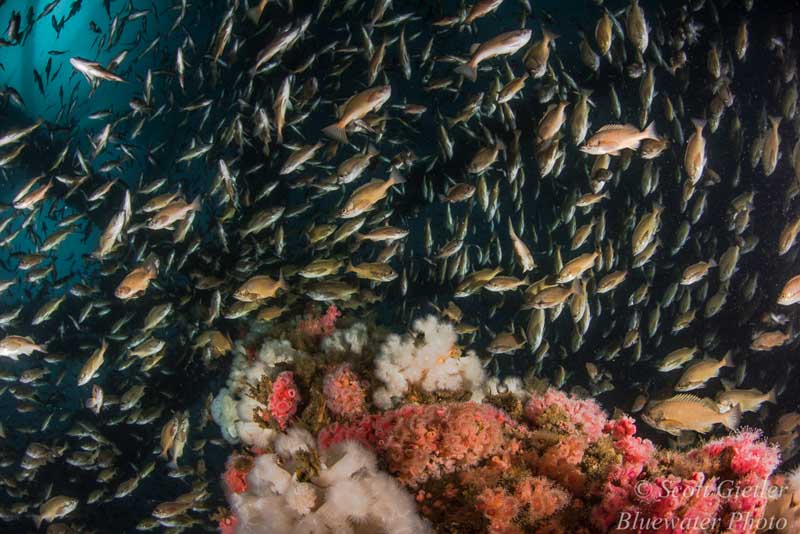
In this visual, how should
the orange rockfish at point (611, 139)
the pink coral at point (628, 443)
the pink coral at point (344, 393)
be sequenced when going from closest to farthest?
the pink coral at point (628, 443) → the pink coral at point (344, 393) → the orange rockfish at point (611, 139)

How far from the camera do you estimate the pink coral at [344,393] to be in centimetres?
468

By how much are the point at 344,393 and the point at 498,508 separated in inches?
86.3

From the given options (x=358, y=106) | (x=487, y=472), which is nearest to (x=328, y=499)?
(x=487, y=472)

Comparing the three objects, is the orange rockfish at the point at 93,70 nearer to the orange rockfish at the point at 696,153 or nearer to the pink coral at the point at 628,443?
the pink coral at the point at 628,443

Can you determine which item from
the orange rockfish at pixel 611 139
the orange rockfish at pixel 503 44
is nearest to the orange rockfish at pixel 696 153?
the orange rockfish at pixel 611 139

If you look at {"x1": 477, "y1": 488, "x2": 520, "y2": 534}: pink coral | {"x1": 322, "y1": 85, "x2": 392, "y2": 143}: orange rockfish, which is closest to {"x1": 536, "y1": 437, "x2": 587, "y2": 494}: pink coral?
{"x1": 477, "y1": 488, "x2": 520, "y2": 534}: pink coral

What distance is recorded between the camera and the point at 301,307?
7996 millimetres

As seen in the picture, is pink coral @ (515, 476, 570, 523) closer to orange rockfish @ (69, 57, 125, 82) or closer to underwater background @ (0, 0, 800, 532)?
underwater background @ (0, 0, 800, 532)

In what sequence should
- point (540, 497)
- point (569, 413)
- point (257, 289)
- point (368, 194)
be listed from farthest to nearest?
point (257, 289) → point (368, 194) → point (569, 413) → point (540, 497)

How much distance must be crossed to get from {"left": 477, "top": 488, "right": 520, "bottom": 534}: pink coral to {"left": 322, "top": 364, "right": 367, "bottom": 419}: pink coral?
6.27ft

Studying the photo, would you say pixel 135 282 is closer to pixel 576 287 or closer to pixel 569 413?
pixel 569 413

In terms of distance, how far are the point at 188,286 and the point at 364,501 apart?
7608mm

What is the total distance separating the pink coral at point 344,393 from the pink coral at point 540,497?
78.6 inches

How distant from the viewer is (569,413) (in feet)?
13.7
